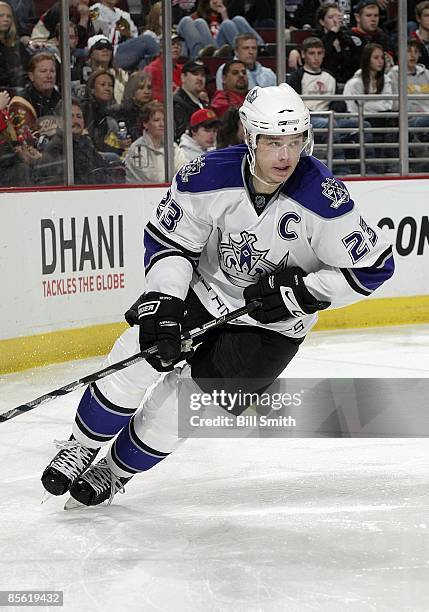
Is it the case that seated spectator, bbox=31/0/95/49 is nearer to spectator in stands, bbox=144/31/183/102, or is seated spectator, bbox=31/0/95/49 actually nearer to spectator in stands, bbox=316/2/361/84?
spectator in stands, bbox=144/31/183/102

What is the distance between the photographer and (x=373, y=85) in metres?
6.69

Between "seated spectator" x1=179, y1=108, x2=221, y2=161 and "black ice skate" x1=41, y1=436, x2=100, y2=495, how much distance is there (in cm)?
336

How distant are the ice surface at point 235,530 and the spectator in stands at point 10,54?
6.13 ft

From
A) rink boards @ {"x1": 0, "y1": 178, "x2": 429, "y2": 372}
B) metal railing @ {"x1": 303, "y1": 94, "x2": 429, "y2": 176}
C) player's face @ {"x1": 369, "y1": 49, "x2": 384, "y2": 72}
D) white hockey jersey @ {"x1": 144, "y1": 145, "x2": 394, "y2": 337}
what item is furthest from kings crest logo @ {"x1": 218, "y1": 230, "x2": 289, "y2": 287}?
player's face @ {"x1": 369, "y1": 49, "x2": 384, "y2": 72}

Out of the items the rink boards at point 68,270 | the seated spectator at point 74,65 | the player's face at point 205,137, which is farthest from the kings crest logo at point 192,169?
the player's face at point 205,137

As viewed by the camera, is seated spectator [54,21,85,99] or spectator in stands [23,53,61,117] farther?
seated spectator [54,21,85,99]

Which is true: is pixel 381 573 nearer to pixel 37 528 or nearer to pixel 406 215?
pixel 37 528

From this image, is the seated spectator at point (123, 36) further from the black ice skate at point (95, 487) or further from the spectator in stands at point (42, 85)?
the black ice skate at point (95, 487)

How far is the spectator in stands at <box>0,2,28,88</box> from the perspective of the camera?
510 cm

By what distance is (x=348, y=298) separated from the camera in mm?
2814

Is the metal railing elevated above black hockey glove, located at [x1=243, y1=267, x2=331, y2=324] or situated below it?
above

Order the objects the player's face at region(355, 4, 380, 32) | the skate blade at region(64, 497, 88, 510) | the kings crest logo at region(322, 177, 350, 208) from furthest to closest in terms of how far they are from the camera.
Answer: the player's face at region(355, 4, 380, 32) → the skate blade at region(64, 497, 88, 510) → the kings crest logo at region(322, 177, 350, 208)

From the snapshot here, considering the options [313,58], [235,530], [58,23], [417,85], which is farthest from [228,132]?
[235,530]

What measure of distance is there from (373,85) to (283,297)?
4201 mm
